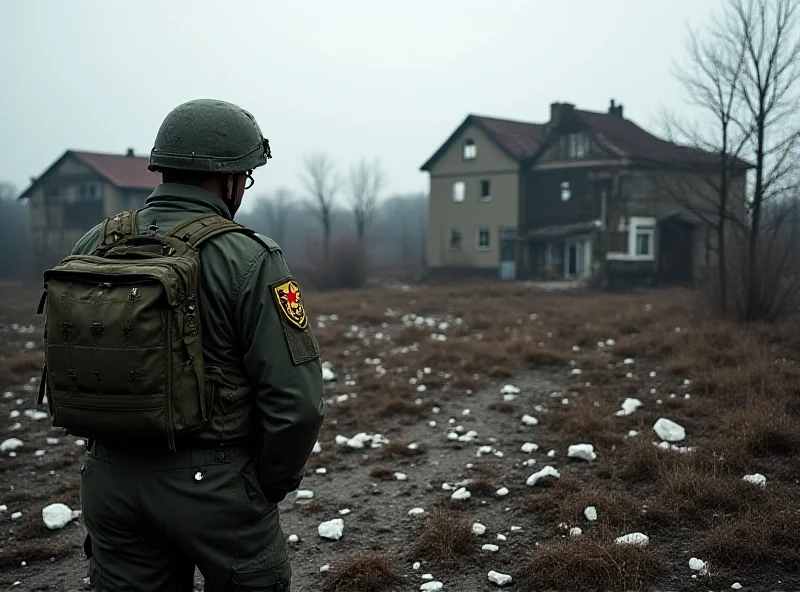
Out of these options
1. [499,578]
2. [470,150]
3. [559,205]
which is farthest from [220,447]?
[470,150]

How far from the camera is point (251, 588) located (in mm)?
2158

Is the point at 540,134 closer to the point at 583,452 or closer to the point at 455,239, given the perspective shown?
the point at 455,239

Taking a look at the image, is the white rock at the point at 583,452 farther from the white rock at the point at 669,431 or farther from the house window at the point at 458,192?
the house window at the point at 458,192

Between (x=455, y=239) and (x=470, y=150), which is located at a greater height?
(x=470, y=150)

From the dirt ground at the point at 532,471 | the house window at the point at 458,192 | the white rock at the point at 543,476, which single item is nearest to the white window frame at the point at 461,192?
the house window at the point at 458,192

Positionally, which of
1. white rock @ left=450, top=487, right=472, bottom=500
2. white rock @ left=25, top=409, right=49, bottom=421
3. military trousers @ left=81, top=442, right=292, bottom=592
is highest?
military trousers @ left=81, top=442, right=292, bottom=592

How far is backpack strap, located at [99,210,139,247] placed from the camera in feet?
7.64

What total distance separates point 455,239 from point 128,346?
108 ft

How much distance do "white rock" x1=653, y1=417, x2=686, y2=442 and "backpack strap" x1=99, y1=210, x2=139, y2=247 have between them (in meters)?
4.85

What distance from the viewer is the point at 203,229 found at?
2236mm

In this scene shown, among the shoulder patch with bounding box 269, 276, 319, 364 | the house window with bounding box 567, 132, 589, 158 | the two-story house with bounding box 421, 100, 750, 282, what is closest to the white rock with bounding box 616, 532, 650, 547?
the shoulder patch with bounding box 269, 276, 319, 364

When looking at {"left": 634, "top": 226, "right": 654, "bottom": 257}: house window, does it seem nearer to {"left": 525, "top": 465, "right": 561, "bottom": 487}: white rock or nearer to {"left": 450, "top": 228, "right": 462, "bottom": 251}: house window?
{"left": 450, "top": 228, "right": 462, "bottom": 251}: house window

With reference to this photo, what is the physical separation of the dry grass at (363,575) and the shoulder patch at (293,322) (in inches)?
76.1

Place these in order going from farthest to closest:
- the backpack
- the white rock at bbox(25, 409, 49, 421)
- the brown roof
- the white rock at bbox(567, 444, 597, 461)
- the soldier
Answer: the brown roof, the white rock at bbox(25, 409, 49, 421), the white rock at bbox(567, 444, 597, 461), the soldier, the backpack
